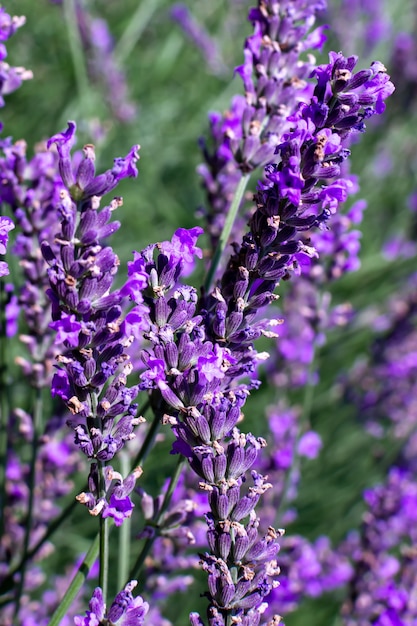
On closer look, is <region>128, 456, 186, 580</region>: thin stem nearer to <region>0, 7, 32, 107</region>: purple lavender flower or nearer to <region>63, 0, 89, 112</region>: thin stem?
<region>0, 7, 32, 107</region>: purple lavender flower

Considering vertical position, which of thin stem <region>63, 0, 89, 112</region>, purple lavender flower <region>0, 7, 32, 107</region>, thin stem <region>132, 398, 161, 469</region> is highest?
thin stem <region>63, 0, 89, 112</region>

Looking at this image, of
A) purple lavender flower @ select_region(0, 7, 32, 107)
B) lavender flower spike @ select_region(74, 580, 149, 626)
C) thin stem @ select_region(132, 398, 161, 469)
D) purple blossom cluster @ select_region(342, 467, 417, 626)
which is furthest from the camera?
purple blossom cluster @ select_region(342, 467, 417, 626)

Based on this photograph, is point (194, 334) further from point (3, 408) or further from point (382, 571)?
point (382, 571)

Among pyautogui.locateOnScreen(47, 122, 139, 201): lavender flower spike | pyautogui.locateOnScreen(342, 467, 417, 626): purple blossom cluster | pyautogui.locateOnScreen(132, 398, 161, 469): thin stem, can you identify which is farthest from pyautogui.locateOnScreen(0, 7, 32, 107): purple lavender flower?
pyautogui.locateOnScreen(342, 467, 417, 626): purple blossom cluster

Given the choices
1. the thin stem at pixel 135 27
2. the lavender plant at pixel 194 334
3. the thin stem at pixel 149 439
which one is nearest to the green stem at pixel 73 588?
the lavender plant at pixel 194 334

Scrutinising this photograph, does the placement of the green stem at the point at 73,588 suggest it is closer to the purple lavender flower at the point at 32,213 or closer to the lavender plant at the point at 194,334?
the lavender plant at the point at 194,334

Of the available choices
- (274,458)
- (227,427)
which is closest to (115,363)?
(227,427)

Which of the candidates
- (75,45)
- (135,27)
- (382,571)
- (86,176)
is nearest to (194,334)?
(86,176)

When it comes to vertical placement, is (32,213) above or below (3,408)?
above

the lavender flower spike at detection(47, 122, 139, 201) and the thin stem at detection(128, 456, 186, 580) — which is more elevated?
the lavender flower spike at detection(47, 122, 139, 201)
